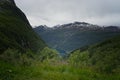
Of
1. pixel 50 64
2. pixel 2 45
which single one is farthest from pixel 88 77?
pixel 2 45

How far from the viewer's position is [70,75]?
38.3 feet

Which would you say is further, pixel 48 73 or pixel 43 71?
pixel 43 71

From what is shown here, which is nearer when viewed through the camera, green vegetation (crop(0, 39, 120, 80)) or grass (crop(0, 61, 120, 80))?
grass (crop(0, 61, 120, 80))

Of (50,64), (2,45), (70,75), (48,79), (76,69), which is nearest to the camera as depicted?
(48,79)

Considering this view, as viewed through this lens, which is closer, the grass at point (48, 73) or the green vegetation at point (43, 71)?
the grass at point (48, 73)

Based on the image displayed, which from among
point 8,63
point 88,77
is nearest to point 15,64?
point 8,63

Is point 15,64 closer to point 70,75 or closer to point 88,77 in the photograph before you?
point 70,75

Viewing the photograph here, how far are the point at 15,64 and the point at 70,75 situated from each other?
277cm

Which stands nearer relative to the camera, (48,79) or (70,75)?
(48,79)

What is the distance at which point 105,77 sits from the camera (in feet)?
39.5

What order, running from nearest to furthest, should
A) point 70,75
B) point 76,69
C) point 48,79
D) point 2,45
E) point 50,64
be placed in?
point 48,79 → point 70,75 → point 76,69 → point 50,64 → point 2,45

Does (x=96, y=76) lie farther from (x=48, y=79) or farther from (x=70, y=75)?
(x=48, y=79)

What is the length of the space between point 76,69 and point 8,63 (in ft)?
11.2

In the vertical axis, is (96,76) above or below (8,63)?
below
